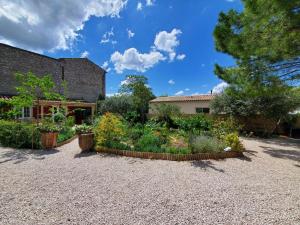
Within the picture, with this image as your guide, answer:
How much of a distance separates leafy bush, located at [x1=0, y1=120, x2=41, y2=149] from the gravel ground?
6.14ft

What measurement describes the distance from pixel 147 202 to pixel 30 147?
6710 millimetres

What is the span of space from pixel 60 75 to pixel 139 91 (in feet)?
30.5

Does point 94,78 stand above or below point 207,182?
above

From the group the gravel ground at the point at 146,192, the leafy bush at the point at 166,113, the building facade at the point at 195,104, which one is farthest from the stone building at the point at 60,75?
the building facade at the point at 195,104

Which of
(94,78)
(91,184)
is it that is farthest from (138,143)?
(94,78)

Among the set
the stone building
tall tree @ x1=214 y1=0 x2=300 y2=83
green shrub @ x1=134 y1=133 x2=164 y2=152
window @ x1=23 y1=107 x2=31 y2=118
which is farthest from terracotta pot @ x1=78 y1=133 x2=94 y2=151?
window @ x1=23 y1=107 x2=31 y2=118

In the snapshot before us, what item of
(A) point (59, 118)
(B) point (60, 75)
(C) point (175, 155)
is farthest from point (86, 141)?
(B) point (60, 75)

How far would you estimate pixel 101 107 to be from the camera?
21594 mm

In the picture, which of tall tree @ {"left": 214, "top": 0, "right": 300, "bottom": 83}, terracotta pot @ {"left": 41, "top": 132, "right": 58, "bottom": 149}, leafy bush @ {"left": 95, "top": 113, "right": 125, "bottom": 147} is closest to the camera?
tall tree @ {"left": 214, "top": 0, "right": 300, "bottom": 83}

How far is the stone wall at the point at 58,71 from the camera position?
52.4ft

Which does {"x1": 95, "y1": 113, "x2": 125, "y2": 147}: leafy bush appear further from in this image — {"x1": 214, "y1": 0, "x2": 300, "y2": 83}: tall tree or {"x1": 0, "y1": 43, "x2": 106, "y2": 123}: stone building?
{"x1": 0, "y1": 43, "x2": 106, "y2": 123}: stone building

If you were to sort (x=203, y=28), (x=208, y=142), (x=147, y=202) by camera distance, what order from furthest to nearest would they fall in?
(x=203, y=28), (x=208, y=142), (x=147, y=202)

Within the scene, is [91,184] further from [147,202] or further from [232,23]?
[232,23]

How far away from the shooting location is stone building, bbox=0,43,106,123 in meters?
15.9
